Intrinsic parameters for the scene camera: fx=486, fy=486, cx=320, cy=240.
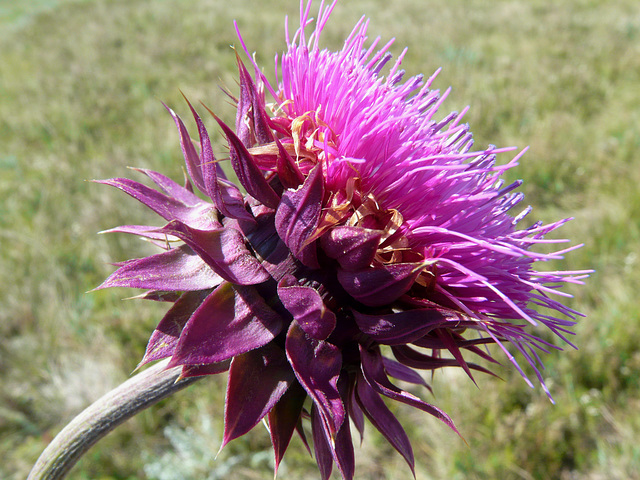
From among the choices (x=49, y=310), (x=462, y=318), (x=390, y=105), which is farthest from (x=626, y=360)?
(x=49, y=310)

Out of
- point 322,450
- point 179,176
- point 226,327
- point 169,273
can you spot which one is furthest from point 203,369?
point 179,176

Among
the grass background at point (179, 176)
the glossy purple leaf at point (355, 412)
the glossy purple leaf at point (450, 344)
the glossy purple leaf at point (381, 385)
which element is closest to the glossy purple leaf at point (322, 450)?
the glossy purple leaf at point (355, 412)

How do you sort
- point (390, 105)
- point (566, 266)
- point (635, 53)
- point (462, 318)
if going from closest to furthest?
point (462, 318) → point (390, 105) → point (566, 266) → point (635, 53)

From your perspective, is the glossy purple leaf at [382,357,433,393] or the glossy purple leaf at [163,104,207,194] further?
the glossy purple leaf at [382,357,433,393]

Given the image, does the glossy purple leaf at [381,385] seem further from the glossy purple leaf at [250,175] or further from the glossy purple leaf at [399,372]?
the glossy purple leaf at [250,175]

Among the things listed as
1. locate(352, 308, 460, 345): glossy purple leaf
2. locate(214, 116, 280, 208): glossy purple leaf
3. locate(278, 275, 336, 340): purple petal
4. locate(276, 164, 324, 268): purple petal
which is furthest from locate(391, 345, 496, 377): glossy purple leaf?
locate(214, 116, 280, 208): glossy purple leaf

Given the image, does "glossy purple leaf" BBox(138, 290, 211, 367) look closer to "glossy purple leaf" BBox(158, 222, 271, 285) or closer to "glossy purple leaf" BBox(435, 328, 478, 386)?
"glossy purple leaf" BBox(158, 222, 271, 285)

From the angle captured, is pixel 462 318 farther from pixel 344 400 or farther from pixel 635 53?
pixel 635 53
